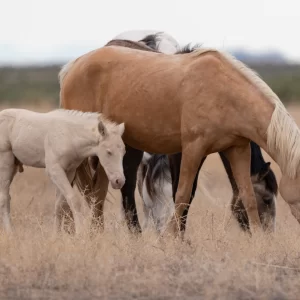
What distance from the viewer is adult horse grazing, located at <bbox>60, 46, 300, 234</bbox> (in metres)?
7.32

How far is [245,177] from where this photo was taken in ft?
25.8

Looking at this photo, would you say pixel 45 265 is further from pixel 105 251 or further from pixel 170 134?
pixel 170 134

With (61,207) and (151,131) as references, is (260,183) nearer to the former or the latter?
(151,131)

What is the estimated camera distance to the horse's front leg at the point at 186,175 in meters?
7.60

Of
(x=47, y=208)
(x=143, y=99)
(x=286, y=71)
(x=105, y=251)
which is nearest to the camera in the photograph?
(x=105, y=251)

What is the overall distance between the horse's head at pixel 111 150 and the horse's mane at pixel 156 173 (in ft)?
7.24

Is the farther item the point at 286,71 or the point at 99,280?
the point at 286,71

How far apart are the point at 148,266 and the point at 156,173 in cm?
381

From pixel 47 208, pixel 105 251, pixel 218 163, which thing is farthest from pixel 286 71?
pixel 105 251

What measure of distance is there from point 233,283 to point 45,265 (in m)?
1.21

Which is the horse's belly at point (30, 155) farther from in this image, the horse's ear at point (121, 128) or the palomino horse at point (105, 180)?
the horse's ear at point (121, 128)

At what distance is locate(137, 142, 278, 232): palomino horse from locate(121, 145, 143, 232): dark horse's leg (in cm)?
36

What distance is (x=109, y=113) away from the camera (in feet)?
27.3

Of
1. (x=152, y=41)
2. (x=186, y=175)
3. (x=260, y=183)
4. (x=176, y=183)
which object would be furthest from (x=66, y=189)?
(x=152, y=41)
